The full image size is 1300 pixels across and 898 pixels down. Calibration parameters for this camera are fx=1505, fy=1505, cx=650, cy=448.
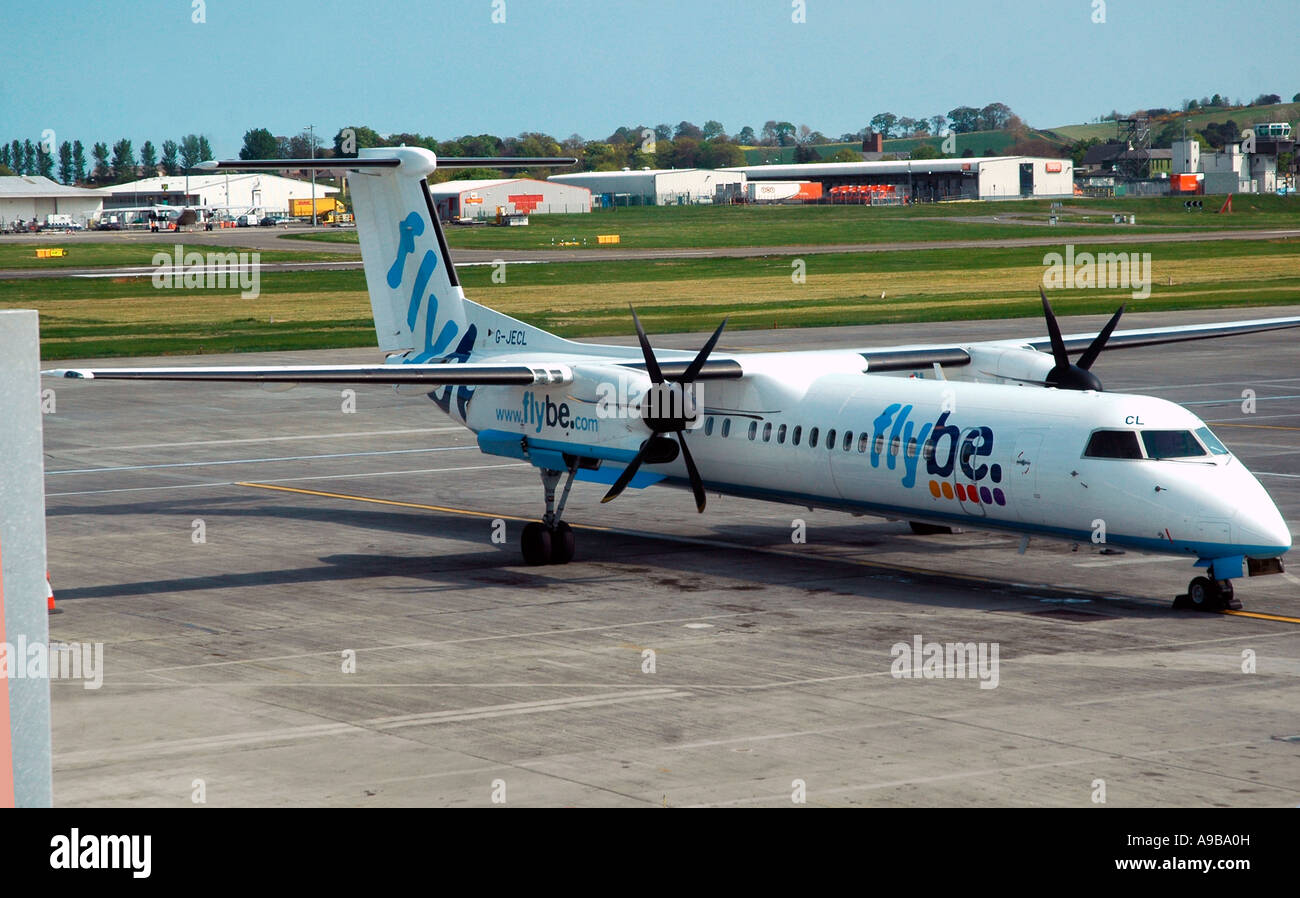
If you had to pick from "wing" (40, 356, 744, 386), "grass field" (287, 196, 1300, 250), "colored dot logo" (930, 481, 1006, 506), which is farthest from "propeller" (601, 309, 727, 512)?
A: "grass field" (287, 196, 1300, 250)

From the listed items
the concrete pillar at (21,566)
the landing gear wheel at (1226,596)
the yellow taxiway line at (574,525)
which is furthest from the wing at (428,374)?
the concrete pillar at (21,566)

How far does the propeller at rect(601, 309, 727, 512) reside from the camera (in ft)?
73.7

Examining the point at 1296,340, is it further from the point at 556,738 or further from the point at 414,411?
the point at 556,738

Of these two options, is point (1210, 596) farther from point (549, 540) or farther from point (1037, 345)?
point (549, 540)

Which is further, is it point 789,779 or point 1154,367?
point 1154,367

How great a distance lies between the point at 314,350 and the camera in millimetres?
58500

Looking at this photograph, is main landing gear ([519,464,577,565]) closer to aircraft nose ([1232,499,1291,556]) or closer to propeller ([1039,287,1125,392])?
propeller ([1039,287,1125,392])

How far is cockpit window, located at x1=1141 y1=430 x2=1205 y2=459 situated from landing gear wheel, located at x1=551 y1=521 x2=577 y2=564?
918 cm

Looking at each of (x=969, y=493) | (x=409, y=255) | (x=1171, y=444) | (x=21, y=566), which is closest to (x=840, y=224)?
(x=409, y=255)

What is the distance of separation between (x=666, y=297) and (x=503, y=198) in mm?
114215

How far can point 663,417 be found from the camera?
73.8 feet

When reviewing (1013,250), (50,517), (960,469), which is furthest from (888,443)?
(1013,250)

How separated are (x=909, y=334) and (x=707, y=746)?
47.9 meters

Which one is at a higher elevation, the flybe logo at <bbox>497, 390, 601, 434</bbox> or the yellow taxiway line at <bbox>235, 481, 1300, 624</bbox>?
the flybe logo at <bbox>497, 390, 601, 434</bbox>
